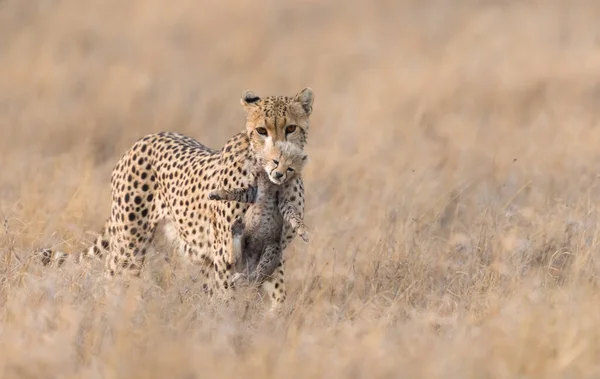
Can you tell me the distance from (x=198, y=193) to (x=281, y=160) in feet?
2.55

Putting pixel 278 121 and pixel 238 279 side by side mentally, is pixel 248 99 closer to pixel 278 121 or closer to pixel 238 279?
pixel 278 121

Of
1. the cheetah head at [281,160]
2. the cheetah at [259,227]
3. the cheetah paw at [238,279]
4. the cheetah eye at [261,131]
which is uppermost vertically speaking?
the cheetah eye at [261,131]

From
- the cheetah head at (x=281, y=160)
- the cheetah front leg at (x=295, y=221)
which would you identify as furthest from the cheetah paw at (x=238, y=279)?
the cheetah head at (x=281, y=160)

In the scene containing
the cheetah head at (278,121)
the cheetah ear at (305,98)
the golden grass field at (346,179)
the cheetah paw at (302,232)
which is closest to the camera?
the golden grass field at (346,179)

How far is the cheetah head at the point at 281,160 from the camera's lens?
391 cm

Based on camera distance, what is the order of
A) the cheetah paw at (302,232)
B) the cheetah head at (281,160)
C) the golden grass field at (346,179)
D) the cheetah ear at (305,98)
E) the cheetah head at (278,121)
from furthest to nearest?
the cheetah ear at (305,98) → the cheetah head at (278,121) → the cheetah head at (281,160) → the cheetah paw at (302,232) → the golden grass field at (346,179)

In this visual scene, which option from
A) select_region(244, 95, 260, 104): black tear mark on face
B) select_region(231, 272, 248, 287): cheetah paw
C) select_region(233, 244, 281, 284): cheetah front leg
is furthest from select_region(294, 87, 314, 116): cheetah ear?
select_region(231, 272, 248, 287): cheetah paw

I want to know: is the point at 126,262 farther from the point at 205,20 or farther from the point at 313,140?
the point at 205,20

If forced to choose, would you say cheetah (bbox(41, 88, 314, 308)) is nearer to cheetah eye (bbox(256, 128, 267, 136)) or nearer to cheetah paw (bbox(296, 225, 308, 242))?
cheetah eye (bbox(256, 128, 267, 136))

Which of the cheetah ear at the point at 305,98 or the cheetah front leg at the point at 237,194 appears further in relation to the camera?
the cheetah ear at the point at 305,98

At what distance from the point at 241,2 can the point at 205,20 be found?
0.79 m

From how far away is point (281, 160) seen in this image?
392 cm

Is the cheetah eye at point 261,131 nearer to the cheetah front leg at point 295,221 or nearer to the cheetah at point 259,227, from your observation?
the cheetah at point 259,227

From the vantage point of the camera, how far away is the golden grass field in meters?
3.29
